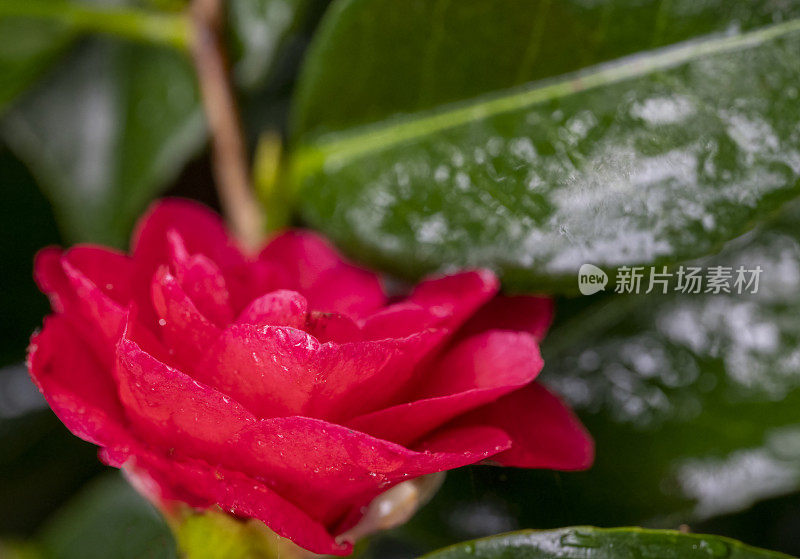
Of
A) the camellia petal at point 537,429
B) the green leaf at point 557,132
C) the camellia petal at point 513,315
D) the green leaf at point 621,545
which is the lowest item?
the green leaf at point 621,545

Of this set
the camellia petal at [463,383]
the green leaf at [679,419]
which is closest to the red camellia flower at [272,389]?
the camellia petal at [463,383]

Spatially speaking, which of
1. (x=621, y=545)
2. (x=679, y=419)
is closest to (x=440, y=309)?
(x=621, y=545)

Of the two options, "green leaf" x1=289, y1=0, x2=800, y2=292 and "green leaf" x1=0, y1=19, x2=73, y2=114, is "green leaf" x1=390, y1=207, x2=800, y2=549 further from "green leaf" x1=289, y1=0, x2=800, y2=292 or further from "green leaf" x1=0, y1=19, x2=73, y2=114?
"green leaf" x1=0, y1=19, x2=73, y2=114

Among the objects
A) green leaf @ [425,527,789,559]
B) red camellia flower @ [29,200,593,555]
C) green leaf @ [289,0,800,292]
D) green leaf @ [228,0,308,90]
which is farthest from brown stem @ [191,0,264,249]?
green leaf @ [425,527,789,559]

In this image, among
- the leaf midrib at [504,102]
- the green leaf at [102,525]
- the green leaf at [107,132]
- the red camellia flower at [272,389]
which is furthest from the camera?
the green leaf at [107,132]

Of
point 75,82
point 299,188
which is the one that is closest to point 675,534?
point 299,188

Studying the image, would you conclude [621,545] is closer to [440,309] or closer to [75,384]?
[440,309]

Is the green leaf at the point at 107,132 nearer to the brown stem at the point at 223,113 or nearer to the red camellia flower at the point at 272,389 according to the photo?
the brown stem at the point at 223,113

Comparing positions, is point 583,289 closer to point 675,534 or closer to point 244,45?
point 675,534
